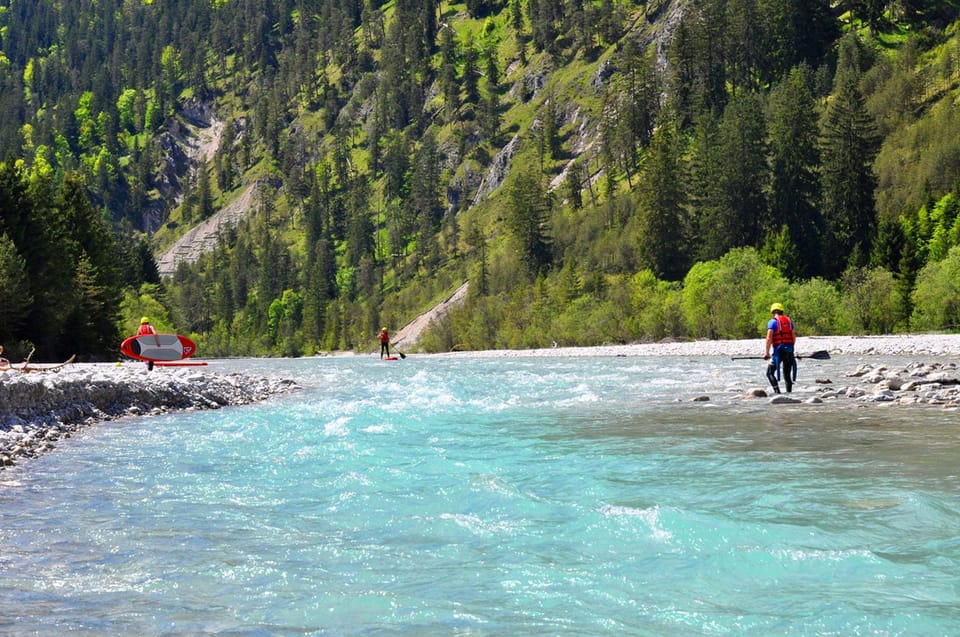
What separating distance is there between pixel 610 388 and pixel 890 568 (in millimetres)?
22421

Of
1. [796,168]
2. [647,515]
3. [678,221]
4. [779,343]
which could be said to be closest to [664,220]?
[678,221]

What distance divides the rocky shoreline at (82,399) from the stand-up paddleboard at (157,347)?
5.26m

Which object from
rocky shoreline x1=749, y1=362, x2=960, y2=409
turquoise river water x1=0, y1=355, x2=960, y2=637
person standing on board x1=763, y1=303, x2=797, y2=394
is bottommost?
turquoise river water x1=0, y1=355, x2=960, y2=637

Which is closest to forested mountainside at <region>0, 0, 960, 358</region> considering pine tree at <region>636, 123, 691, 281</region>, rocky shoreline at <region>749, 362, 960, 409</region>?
pine tree at <region>636, 123, 691, 281</region>

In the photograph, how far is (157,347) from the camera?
119 ft

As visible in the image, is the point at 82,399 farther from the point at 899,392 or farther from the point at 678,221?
the point at 678,221

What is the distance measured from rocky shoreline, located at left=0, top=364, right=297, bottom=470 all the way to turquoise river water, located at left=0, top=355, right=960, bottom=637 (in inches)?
33.0

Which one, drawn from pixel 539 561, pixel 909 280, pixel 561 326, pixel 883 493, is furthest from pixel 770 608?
pixel 561 326

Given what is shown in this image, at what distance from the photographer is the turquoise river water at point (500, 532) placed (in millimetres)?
6586

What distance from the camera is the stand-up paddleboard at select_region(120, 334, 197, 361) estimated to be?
34406mm

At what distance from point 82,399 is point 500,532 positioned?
1744 centimetres

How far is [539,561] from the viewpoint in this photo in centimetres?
806

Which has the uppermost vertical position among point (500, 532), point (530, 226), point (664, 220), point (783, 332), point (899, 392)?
point (530, 226)

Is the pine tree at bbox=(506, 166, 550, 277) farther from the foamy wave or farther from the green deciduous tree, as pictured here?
the foamy wave
